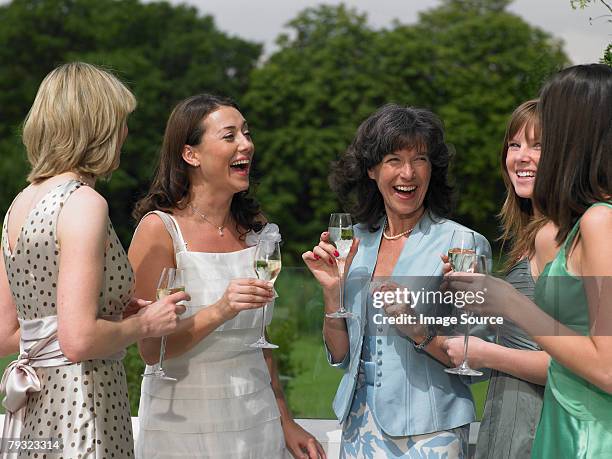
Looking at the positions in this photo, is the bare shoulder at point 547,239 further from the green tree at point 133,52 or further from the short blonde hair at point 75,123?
the green tree at point 133,52

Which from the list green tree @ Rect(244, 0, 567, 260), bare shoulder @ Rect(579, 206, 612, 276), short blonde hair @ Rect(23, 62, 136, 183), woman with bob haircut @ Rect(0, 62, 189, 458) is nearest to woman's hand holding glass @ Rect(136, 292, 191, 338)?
woman with bob haircut @ Rect(0, 62, 189, 458)

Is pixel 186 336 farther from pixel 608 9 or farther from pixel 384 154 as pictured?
pixel 608 9

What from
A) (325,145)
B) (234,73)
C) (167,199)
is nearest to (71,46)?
(234,73)

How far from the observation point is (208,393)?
10.4 ft

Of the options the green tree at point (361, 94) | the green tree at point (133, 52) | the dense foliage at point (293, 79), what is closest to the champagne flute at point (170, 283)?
the dense foliage at point (293, 79)

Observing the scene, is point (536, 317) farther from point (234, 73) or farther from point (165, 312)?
point (234, 73)

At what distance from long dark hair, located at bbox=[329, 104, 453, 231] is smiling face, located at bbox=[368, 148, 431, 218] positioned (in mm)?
27

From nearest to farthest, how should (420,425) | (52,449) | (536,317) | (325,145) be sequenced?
(536,317) < (52,449) < (420,425) < (325,145)

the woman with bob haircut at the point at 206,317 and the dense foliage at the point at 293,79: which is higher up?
the dense foliage at the point at 293,79

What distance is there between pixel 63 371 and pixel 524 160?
1.71 metres

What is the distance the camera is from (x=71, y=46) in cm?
2652

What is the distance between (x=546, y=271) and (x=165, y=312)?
3.70 feet

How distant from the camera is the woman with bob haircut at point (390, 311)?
302 centimetres

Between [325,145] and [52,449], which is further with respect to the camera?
[325,145]
